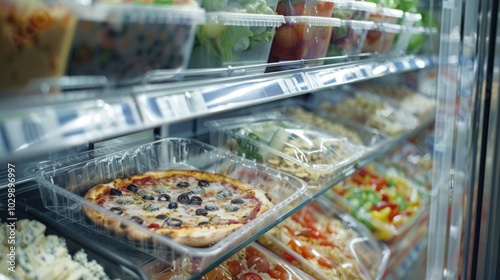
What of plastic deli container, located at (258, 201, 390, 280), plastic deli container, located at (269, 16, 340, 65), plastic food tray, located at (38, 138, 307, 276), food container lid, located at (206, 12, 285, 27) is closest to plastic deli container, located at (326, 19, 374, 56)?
plastic deli container, located at (269, 16, 340, 65)

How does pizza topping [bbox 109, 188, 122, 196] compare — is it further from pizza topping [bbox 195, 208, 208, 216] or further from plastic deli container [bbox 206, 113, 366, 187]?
plastic deli container [bbox 206, 113, 366, 187]

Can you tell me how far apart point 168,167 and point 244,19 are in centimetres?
75

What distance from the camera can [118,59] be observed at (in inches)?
29.0

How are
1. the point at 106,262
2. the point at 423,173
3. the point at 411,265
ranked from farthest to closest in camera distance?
the point at 423,173 → the point at 411,265 → the point at 106,262

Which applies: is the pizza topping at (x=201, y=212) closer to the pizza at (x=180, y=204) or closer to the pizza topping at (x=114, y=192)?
the pizza at (x=180, y=204)

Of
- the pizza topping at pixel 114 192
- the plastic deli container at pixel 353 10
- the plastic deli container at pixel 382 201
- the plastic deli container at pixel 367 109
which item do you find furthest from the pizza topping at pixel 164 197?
the plastic deli container at pixel 367 109

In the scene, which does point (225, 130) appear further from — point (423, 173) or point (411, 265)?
point (423, 173)

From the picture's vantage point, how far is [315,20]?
1306mm

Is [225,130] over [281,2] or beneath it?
beneath

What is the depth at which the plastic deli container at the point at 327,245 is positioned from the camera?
1677 mm

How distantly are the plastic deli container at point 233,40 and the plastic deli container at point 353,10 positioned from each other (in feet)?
0.95

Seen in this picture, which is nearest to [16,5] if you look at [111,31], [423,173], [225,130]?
[111,31]

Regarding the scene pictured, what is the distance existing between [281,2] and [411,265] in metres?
1.54

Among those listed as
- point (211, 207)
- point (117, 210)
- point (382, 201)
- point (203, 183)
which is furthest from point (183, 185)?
point (382, 201)
